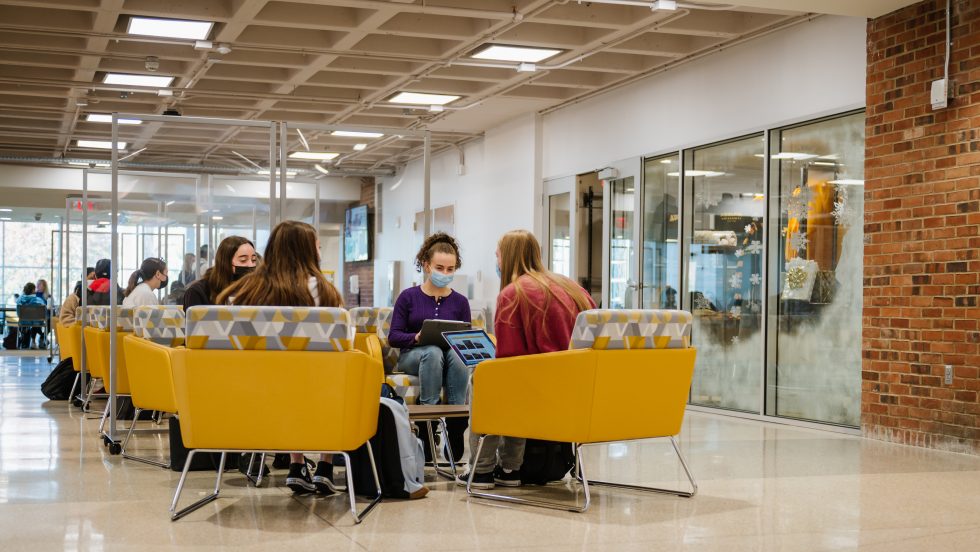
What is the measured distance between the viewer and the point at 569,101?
1184 centimetres

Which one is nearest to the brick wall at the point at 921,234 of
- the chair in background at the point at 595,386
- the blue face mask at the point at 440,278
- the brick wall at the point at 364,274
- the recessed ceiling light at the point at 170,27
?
the chair in background at the point at 595,386

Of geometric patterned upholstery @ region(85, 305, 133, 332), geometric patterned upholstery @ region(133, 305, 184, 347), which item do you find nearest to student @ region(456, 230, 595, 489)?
geometric patterned upholstery @ region(133, 305, 184, 347)

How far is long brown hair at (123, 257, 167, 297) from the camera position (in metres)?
7.28

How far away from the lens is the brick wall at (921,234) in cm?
670

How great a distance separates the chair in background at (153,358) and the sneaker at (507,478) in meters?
1.67

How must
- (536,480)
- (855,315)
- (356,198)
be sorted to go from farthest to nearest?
(356,198) < (855,315) < (536,480)

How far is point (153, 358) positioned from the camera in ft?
18.4

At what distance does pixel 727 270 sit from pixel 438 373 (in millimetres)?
4199

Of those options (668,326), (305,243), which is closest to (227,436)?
(305,243)

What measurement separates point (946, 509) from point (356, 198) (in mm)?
5366

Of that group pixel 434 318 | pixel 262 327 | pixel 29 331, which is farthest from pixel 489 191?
pixel 29 331

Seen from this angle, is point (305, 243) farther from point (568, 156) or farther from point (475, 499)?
point (568, 156)

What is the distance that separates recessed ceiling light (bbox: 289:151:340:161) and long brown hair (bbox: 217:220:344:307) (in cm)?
224

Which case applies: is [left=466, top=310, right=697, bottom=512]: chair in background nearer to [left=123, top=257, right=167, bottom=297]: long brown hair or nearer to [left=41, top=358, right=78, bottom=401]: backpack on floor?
[left=123, top=257, right=167, bottom=297]: long brown hair
